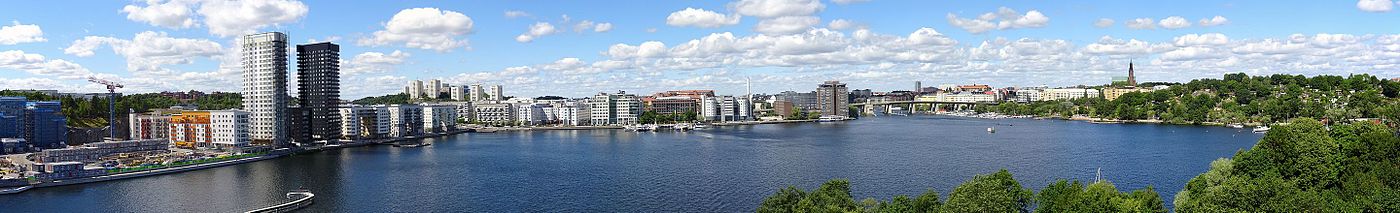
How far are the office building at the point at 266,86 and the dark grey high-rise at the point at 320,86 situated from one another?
204 centimetres

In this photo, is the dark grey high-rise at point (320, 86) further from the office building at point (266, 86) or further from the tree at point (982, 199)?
the tree at point (982, 199)

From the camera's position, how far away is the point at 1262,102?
152ft

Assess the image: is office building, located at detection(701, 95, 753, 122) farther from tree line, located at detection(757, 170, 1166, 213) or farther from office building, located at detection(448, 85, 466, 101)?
tree line, located at detection(757, 170, 1166, 213)

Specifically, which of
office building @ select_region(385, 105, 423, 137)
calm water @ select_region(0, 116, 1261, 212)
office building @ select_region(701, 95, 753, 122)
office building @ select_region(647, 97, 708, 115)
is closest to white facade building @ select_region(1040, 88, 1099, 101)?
office building @ select_region(701, 95, 753, 122)

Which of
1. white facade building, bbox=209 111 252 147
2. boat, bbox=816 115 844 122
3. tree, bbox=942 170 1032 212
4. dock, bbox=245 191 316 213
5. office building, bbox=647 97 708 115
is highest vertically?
office building, bbox=647 97 708 115

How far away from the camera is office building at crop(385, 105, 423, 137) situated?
124ft

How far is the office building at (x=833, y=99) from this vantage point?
2502 inches

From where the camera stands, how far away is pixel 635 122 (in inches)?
2014

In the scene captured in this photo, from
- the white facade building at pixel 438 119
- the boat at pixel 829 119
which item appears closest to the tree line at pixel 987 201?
the white facade building at pixel 438 119

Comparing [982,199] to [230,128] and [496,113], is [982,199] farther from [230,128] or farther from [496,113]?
[496,113]

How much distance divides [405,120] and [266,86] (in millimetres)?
8189

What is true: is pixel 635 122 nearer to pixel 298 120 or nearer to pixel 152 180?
pixel 298 120

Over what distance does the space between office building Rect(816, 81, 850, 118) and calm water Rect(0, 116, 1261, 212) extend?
31936mm

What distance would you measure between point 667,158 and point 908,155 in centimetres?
636
